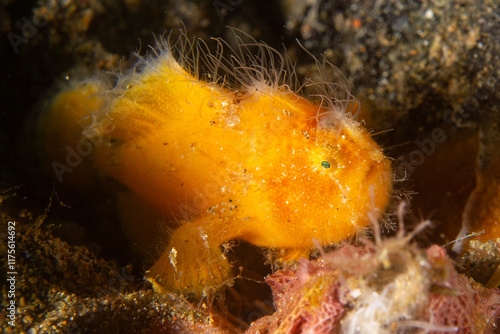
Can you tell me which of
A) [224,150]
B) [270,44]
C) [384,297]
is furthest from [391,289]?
[270,44]

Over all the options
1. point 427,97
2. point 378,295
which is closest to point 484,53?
point 427,97

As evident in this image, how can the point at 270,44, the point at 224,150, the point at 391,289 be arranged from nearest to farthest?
1. the point at 391,289
2. the point at 224,150
3. the point at 270,44

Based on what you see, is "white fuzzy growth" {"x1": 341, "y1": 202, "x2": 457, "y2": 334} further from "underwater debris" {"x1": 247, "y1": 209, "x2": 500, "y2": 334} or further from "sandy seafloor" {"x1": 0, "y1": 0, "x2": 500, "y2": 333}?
"sandy seafloor" {"x1": 0, "y1": 0, "x2": 500, "y2": 333}

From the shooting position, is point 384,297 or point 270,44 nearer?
point 384,297

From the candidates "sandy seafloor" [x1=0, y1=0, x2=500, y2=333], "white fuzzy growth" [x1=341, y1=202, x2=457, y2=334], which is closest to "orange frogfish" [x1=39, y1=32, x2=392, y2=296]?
"sandy seafloor" [x1=0, y1=0, x2=500, y2=333]

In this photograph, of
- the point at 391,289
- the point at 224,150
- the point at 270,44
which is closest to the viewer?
the point at 391,289

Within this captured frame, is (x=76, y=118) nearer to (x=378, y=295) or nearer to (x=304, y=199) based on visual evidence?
(x=304, y=199)

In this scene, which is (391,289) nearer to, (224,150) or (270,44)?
(224,150)
